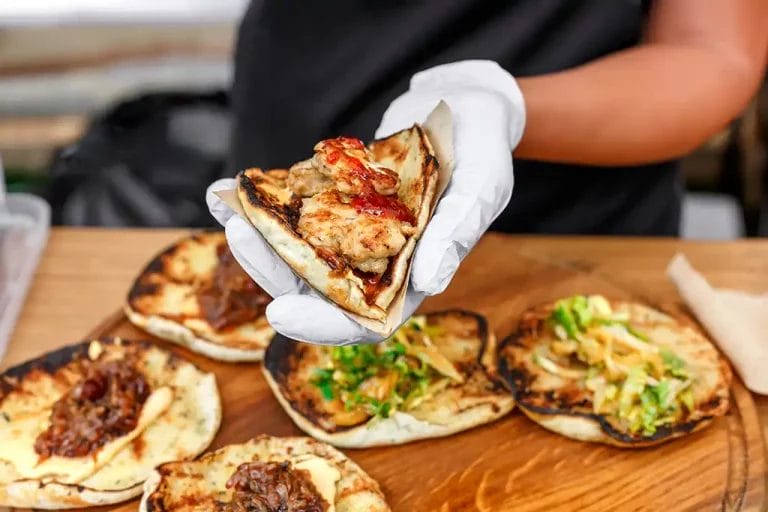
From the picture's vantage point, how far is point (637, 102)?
2.89 metres

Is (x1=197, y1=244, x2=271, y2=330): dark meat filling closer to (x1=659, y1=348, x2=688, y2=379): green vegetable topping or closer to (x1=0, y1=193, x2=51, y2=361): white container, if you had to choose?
(x1=0, y1=193, x2=51, y2=361): white container

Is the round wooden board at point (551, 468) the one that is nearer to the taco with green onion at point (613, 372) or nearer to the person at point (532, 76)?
the taco with green onion at point (613, 372)

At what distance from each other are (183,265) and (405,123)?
1017 millimetres

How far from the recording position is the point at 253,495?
2.17 metres

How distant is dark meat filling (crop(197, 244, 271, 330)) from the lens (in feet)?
9.37

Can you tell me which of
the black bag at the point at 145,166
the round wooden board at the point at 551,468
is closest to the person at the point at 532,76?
the round wooden board at the point at 551,468

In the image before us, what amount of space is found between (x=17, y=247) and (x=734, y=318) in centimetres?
251

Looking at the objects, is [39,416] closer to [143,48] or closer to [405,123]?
[405,123]

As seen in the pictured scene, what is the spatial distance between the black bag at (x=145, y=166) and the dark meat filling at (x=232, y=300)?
4.08 feet

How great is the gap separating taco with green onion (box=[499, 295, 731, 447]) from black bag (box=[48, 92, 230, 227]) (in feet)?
6.42

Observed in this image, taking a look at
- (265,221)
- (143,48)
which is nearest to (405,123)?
(265,221)

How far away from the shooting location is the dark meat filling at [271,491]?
85.0 inches

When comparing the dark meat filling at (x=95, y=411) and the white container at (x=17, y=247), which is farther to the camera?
the white container at (x=17, y=247)

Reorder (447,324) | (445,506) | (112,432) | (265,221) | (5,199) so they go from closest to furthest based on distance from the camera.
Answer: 1. (265,221)
2. (445,506)
3. (112,432)
4. (447,324)
5. (5,199)
